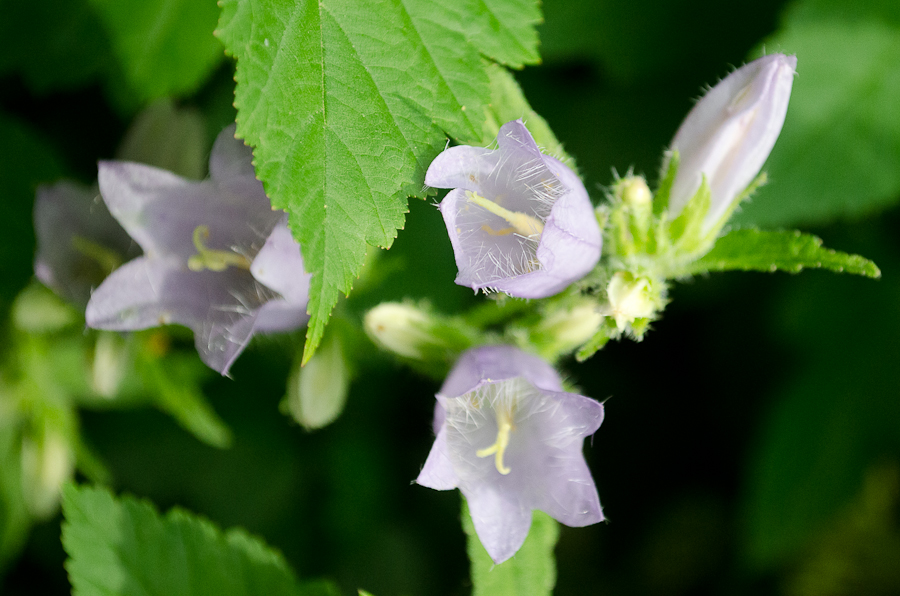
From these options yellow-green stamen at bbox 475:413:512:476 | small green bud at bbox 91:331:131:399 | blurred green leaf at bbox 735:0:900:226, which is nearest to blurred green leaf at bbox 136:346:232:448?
small green bud at bbox 91:331:131:399

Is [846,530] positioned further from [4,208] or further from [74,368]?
[4,208]

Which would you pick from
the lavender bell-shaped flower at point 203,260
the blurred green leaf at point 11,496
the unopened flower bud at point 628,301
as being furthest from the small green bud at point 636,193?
the blurred green leaf at point 11,496

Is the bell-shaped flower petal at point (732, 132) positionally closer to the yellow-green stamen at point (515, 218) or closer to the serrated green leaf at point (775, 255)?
the serrated green leaf at point (775, 255)

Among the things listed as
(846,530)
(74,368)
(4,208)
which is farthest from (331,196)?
(846,530)

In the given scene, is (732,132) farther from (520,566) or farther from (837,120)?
(837,120)

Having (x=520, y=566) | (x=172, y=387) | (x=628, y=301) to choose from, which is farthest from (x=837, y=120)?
(x=172, y=387)
